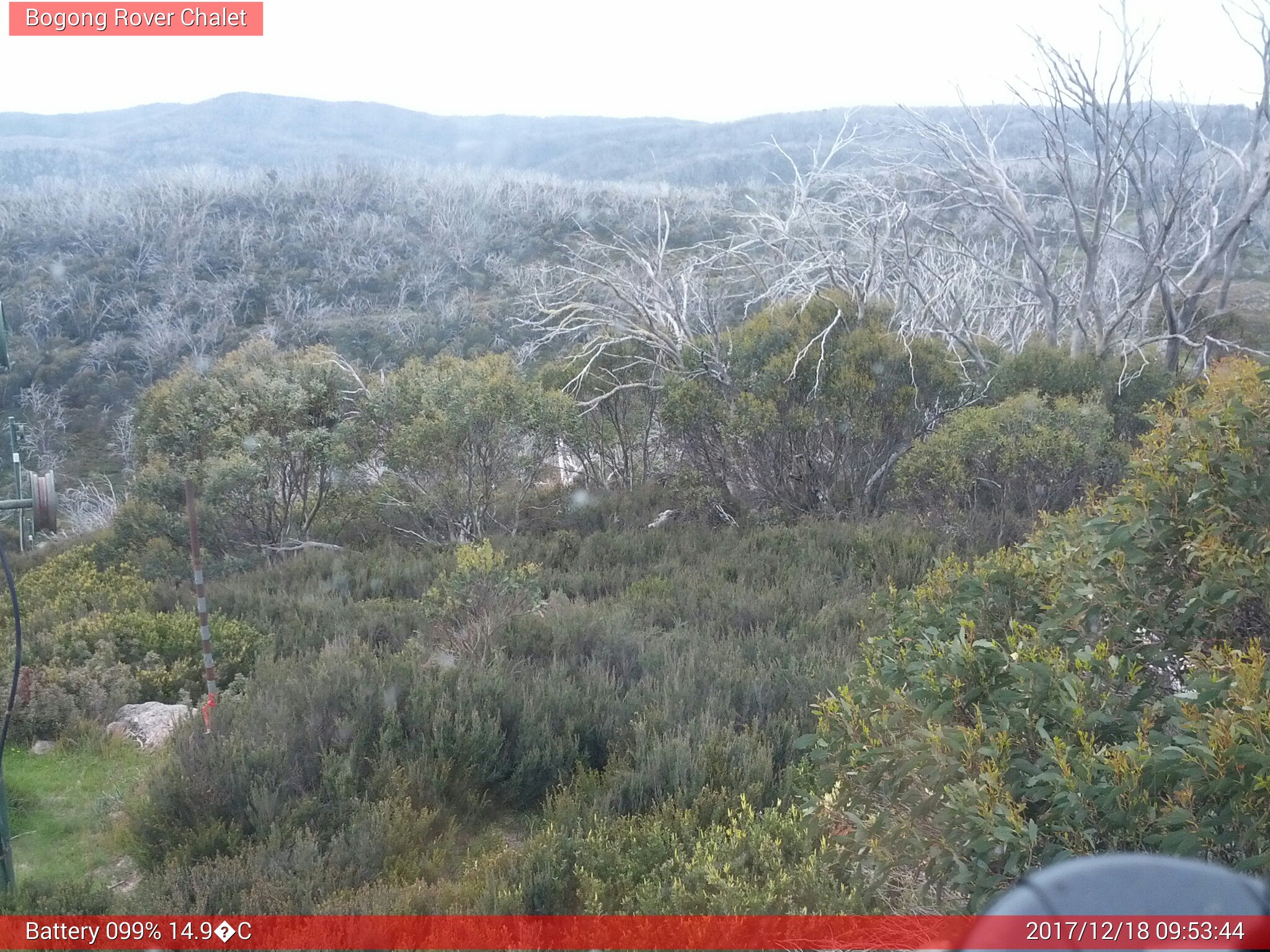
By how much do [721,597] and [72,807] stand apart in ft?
13.7

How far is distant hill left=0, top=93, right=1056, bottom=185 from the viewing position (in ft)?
162

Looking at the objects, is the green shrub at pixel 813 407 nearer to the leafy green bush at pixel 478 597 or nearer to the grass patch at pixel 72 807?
the leafy green bush at pixel 478 597

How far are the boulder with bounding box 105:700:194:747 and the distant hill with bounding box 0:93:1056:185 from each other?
1641 inches

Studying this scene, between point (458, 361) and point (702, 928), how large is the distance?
8.78 meters

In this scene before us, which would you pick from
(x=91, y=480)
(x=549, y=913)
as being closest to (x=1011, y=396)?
(x=549, y=913)

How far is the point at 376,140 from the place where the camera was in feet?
218

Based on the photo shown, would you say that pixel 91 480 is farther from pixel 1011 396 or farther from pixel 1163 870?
pixel 1163 870

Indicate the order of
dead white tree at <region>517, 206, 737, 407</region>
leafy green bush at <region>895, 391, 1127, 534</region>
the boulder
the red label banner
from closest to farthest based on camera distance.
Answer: the red label banner, the boulder, leafy green bush at <region>895, 391, 1127, 534</region>, dead white tree at <region>517, 206, 737, 407</region>

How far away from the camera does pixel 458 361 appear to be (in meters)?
10.7

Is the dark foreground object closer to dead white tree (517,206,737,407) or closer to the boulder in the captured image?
the boulder

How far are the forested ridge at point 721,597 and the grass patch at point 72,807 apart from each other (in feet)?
0.10

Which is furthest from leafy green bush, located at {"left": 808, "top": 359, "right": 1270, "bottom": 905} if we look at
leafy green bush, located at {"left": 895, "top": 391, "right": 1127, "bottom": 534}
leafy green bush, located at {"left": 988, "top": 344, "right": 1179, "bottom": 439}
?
leafy green bush, located at {"left": 988, "top": 344, "right": 1179, "bottom": 439}

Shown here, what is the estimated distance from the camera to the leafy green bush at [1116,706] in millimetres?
2119

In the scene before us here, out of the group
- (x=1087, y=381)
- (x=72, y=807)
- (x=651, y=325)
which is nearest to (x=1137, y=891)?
(x=72, y=807)
